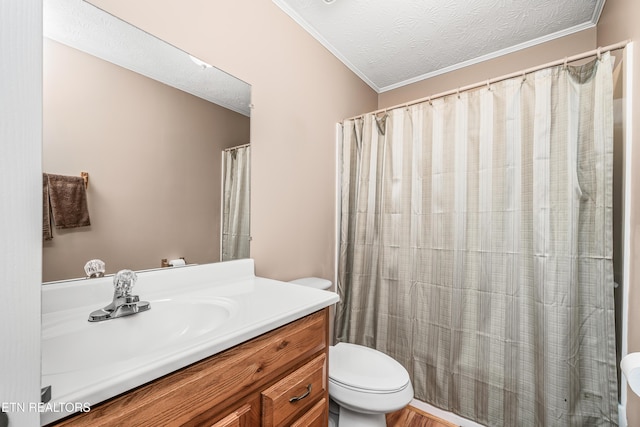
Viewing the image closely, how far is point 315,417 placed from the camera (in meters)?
0.95

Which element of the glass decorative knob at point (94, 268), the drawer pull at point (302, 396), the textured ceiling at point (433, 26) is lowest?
the drawer pull at point (302, 396)

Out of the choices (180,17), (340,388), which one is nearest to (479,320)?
(340,388)

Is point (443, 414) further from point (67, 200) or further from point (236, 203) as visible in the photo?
point (67, 200)

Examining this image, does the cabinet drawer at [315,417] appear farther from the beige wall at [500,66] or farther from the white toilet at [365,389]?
the beige wall at [500,66]

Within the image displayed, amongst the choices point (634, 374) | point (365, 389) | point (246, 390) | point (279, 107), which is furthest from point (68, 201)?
point (634, 374)

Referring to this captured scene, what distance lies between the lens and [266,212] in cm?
149

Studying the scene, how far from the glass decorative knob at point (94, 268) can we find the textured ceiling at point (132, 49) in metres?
0.70

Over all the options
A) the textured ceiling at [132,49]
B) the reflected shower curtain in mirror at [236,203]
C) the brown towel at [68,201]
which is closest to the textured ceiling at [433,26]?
the textured ceiling at [132,49]

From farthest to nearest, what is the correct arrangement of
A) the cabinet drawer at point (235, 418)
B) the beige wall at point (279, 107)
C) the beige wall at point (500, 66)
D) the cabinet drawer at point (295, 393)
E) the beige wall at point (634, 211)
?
the beige wall at point (500, 66), the beige wall at point (279, 107), the beige wall at point (634, 211), the cabinet drawer at point (295, 393), the cabinet drawer at point (235, 418)

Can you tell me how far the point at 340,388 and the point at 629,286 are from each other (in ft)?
4.42

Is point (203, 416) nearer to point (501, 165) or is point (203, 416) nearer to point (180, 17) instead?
point (180, 17)

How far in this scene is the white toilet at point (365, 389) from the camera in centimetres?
119

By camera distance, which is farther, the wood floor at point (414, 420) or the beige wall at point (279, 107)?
the wood floor at point (414, 420)

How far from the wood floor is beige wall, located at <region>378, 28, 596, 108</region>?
94.4 inches
